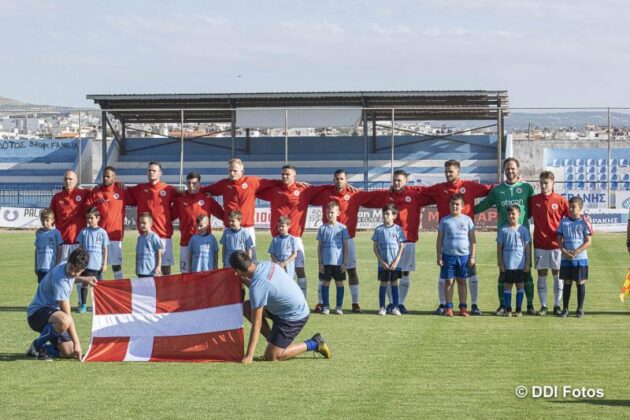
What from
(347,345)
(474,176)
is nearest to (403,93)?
(474,176)

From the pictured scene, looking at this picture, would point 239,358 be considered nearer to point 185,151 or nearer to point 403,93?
point 403,93

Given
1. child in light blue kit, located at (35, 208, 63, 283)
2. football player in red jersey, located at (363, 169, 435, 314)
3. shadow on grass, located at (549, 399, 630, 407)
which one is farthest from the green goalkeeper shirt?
shadow on grass, located at (549, 399, 630, 407)

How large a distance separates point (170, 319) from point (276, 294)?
1.33m

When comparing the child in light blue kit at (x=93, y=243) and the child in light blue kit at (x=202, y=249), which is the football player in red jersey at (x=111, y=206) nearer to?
the child in light blue kit at (x=93, y=243)

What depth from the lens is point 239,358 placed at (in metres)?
10.3

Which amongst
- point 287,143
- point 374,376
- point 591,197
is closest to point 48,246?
point 374,376

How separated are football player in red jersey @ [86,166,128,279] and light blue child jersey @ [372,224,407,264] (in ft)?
12.1

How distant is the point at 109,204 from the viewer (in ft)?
49.0

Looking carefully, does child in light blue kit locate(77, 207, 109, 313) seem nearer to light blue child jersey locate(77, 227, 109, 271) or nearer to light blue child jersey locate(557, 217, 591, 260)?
light blue child jersey locate(77, 227, 109, 271)

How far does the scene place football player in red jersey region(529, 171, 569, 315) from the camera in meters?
14.2

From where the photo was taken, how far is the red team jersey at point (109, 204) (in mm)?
14906

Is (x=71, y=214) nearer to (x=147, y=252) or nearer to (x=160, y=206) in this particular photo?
(x=160, y=206)

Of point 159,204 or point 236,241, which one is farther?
point 159,204

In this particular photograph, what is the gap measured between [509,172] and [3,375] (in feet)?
24.0
